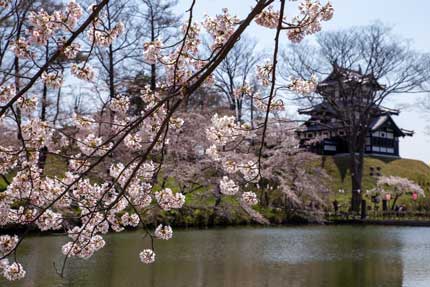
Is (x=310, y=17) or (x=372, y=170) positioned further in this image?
(x=372, y=170)

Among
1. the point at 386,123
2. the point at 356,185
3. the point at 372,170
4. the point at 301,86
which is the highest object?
the point at 386,123

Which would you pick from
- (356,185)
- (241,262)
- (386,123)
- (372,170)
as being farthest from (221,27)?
(386,123)

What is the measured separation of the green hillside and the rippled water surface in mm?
13326

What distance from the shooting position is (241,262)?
863 centimetres

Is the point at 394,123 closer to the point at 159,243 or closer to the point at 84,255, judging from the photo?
the point at 159,243

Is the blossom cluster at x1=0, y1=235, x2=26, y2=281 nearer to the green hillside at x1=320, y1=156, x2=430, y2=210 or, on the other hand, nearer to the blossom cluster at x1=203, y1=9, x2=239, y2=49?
the blossom cluster at x1=203, y1=9, x2=239, y2=49


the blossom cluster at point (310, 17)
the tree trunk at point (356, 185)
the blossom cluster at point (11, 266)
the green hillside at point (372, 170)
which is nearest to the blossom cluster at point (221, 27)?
the blossom cluster at point (310, 17)

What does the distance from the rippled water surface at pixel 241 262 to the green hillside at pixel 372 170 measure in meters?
13.3

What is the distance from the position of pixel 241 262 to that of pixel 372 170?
20256 mm

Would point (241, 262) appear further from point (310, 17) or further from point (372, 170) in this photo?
point (372, 170)

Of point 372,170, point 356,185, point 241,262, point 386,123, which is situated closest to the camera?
point 241,262

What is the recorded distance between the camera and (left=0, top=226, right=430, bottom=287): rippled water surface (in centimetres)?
698

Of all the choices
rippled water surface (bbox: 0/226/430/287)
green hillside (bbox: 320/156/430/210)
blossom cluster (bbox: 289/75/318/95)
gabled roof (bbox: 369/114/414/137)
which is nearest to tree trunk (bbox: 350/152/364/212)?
green hillside (bbox: 320/156/430/210)

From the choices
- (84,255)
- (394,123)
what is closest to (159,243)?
(84,255)
